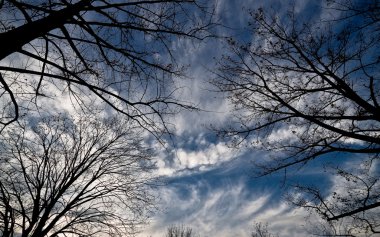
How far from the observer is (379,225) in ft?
16.3

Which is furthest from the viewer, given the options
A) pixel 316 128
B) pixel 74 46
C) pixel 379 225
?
pixel 316 128

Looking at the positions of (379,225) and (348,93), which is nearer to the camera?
(379,225)

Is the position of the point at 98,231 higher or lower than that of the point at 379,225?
higher

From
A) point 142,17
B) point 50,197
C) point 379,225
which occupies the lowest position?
point 379,225

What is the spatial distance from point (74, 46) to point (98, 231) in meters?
7.98

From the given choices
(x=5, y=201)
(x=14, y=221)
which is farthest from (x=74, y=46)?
(x=14, y=221)

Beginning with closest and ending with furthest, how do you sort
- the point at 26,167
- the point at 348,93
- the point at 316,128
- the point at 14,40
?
the point at 14,40 < the point at 348,93 < the point at 316,128 < the point at 26,167

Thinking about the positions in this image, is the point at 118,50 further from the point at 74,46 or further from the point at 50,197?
the point at 50,197

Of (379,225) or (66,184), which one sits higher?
(66,184)

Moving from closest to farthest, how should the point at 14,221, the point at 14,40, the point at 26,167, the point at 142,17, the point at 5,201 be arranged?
the point at 14,40
the point at 142,17
the point at 5,201
the point at 14,221
the point at 26,167

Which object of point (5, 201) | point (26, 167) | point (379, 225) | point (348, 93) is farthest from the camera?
point (26, 167)

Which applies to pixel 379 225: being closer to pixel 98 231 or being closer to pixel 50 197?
pixel 98 231

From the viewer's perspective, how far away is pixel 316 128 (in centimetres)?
Answer: 624

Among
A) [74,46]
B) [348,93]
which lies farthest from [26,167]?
[348,93]
